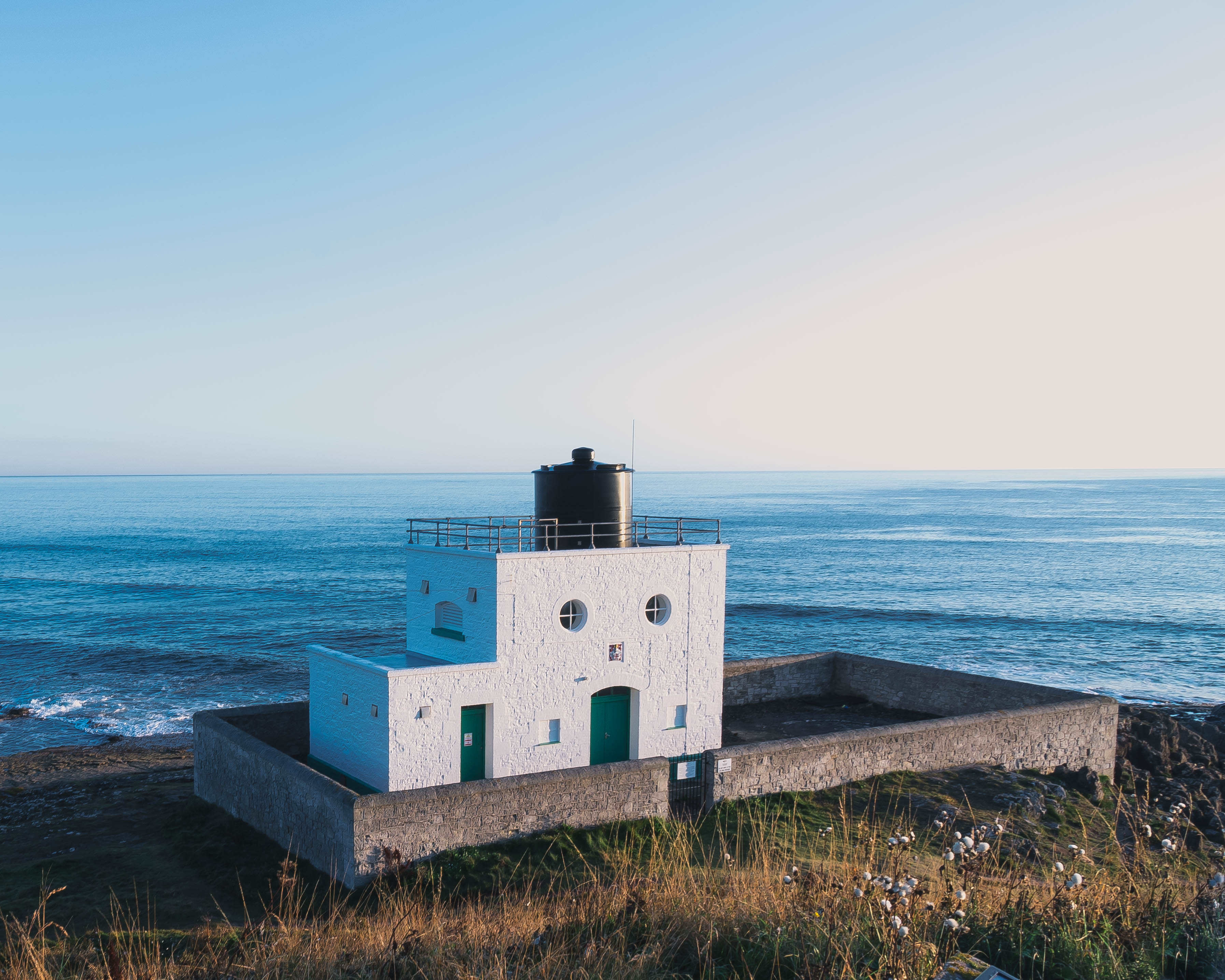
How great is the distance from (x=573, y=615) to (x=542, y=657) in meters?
1.03

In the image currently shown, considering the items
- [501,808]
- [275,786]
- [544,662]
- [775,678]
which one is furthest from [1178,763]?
[275,786]

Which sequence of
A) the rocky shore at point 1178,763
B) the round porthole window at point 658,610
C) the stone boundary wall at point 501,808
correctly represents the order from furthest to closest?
the round porthole window at point 658,610
the rocky shore at point 1178,763
the stone boundary wall at point 501,808

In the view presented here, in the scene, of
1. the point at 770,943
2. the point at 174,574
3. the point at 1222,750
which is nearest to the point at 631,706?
the point at 770,943

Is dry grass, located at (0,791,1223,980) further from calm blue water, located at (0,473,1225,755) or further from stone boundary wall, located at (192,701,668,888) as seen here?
calm blue water, located at (0,473,1225,755)

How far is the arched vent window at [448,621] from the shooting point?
1739 cm

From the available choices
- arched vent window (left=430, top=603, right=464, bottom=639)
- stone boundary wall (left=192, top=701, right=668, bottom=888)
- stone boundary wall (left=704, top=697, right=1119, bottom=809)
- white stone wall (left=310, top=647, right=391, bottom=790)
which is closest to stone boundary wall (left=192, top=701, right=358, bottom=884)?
stone boundary wall (left=192, top=701, right=668, bottom=888)

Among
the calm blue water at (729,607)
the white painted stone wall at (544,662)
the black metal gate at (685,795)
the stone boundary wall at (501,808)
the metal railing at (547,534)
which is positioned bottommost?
the calm blue water at (729,607)

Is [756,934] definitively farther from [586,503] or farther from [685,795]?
[586,503]

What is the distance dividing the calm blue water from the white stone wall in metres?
16.0

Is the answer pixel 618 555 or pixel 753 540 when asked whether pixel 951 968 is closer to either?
pixel 618 555

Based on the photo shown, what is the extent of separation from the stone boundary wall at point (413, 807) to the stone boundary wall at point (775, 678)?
25.2 ft

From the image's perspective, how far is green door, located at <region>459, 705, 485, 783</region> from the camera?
53.4 ft

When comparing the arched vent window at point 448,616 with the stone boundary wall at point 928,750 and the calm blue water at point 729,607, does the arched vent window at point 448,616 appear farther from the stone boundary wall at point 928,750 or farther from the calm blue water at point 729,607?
the calm blue water at point 729,607

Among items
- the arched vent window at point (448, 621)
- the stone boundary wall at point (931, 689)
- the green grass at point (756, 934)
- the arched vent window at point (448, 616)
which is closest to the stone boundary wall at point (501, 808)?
the arched vent window at point (448, 621)
